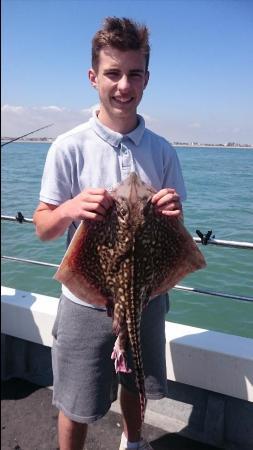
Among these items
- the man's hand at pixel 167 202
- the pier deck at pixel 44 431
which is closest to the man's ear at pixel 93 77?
the man's hand at pixel 167 202

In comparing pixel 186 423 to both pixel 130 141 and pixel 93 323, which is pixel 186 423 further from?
pixel 130 141

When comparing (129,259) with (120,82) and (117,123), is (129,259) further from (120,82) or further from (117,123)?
(120,82)

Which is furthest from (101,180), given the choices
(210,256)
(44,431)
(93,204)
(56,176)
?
(210,256)

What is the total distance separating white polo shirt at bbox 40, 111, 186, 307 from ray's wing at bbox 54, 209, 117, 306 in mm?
268

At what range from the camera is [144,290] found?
6.11 ft

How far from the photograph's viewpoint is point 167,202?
1.77 meters

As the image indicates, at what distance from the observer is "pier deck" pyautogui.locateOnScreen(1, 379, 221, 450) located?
294cm

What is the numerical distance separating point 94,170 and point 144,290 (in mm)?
731

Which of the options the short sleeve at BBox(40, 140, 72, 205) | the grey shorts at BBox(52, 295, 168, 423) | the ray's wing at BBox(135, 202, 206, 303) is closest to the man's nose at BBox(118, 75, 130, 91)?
the short sleeve at BBox(40, 140, 72, 205)

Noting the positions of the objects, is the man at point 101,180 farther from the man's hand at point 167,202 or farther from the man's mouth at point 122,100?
the man's hand at point 167,202

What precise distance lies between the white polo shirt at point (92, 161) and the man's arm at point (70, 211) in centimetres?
9

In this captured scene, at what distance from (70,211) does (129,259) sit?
0.35 m

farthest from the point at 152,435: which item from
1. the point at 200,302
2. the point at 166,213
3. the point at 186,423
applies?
the point at 200,302

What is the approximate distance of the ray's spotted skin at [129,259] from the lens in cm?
175
